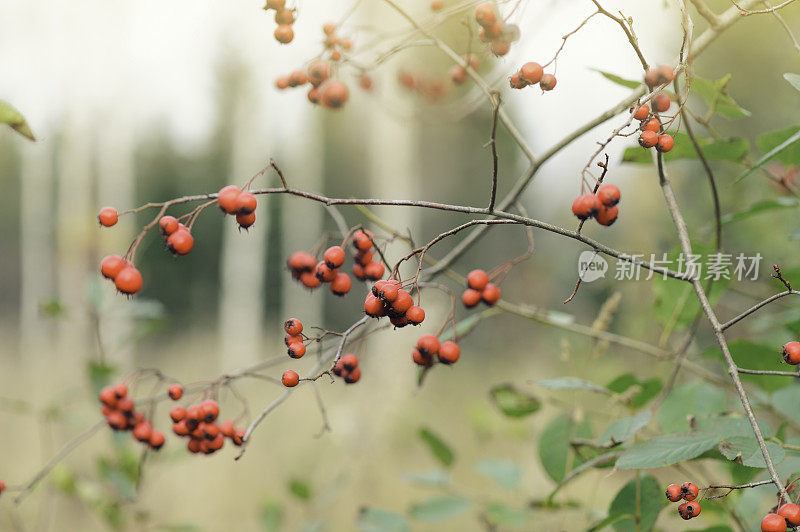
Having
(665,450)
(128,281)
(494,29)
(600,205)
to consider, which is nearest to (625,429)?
(665,450)

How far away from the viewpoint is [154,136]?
21375mm

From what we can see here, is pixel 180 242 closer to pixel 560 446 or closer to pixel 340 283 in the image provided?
pixel 340 283

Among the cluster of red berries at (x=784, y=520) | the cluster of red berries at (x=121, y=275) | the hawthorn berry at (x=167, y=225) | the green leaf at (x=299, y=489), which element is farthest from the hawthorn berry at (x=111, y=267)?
the green leaf at (x=299, y=489)

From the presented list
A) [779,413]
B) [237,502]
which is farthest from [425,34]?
[237,502]

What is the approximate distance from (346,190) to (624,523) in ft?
63.6

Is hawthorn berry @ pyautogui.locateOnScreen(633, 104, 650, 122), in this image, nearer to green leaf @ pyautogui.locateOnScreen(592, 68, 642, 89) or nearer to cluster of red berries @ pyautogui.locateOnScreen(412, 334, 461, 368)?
green leaf @ pyautogui.locateOnScreen(592, 68, 642, 89)

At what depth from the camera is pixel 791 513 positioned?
0.62 m

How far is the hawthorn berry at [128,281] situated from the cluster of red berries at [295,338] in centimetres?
24

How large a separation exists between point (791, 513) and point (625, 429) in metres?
0.29

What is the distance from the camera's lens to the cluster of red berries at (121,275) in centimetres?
91

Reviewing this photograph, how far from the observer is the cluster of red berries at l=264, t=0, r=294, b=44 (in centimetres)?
107

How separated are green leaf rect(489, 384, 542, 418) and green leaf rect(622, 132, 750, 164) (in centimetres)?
58

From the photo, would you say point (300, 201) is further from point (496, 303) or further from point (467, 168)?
point (496, 303)

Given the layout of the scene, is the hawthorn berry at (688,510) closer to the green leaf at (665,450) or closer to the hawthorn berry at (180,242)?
the green leaf at (665,450)
